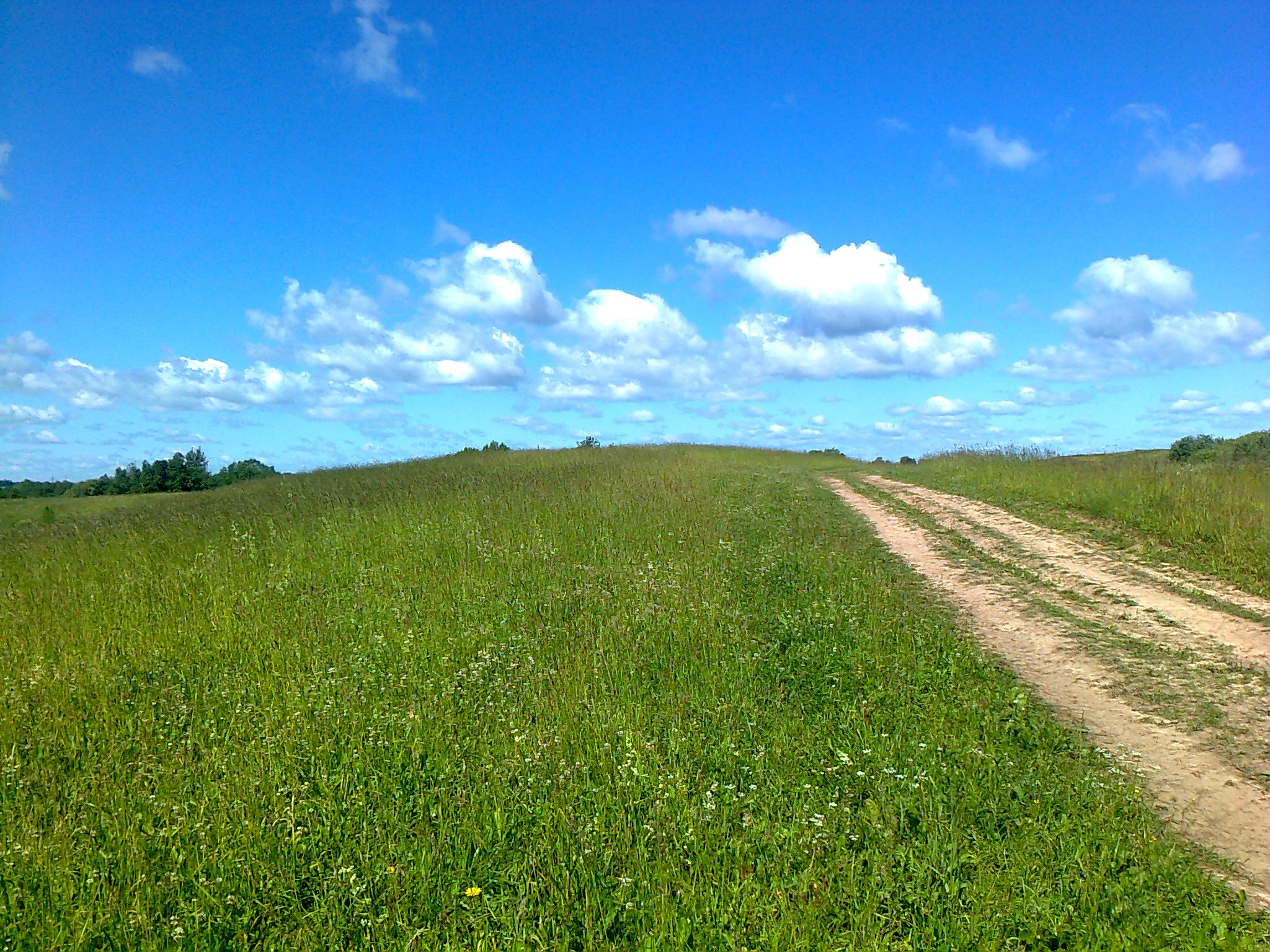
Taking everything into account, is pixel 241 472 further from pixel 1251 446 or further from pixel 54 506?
pixel 1251 446

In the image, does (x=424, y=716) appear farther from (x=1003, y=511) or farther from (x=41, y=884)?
(x=1003, y=511)

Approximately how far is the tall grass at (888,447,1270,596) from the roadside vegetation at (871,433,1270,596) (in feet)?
0.07

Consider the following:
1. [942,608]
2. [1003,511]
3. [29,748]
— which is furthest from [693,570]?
[1003,511]

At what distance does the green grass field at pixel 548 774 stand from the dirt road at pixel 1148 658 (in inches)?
15.5

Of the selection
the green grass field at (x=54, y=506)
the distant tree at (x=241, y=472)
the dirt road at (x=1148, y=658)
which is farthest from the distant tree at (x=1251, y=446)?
the distant tree at (x=241, y=472)

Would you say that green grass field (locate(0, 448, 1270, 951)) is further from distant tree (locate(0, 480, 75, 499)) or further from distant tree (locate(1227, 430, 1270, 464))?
distant tree (locate(0, 480, 75, 499))

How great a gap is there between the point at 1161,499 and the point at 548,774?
42.7 feet

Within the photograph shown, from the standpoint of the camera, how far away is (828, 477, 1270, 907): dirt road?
534 centimetres

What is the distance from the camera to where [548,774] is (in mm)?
5809

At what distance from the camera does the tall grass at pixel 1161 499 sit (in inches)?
442

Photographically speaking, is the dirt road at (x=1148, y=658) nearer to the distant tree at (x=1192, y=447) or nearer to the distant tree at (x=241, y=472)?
the distant tree at (x=1192, y=447)

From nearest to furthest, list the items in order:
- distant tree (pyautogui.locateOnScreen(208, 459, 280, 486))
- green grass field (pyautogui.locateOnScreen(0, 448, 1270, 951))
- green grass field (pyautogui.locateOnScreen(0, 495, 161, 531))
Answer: green grass field (pyautogui.locateOnScreen(0, 448, 1270, 951)) → green grass field (pyautogui.locateOnScreen(0, 495, 161, 531)) → distant tree (pyautogui.locateOnScreen(208, 459, 280, 486))

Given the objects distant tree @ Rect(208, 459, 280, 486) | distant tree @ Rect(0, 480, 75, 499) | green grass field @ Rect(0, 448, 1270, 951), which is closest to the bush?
green grass field @ Rect(0, 448, 1270, 951)

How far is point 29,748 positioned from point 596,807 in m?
5.15
